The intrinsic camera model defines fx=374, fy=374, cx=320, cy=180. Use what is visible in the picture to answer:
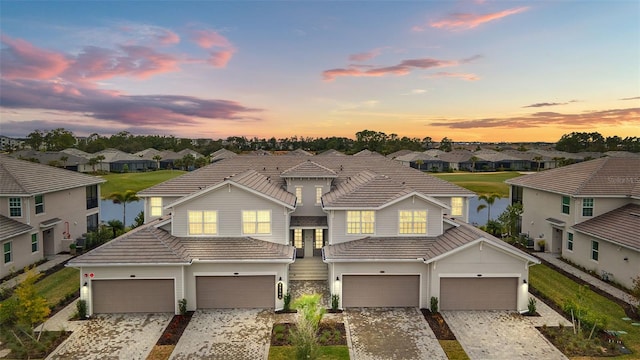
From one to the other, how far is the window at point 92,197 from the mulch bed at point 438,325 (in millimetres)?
29340

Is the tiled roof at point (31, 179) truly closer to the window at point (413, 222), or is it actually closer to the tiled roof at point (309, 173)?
the tiled roof at point (309, 173)

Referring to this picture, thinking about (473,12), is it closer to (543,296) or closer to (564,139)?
(543,296)

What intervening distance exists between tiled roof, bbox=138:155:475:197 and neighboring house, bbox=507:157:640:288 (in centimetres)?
657

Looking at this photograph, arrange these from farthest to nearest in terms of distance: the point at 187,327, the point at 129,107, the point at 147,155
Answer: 1. the point at 147,155
2. the point at 129,107
3. the point at 187,327

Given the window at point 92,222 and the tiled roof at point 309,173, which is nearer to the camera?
the tiled roof at point 309,173

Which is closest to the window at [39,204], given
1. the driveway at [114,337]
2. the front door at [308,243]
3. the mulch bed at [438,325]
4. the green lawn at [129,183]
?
the driveway at [114,337]

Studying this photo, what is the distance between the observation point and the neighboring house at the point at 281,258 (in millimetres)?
17750

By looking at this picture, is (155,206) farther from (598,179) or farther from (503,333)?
(598,179)

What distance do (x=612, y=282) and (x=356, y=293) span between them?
15.1 metres

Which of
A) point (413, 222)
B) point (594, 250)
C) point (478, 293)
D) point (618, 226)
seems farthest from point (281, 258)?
point (618, 226)

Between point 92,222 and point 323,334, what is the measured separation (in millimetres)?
27149

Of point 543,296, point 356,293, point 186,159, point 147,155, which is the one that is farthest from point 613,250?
point 147,155

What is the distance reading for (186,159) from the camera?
89562mm

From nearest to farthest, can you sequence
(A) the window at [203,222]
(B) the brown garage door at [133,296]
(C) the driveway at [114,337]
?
(C) the driveway at [114,337] → (B) the brown garage door at [133,296] → (A) the window at [203,222]
